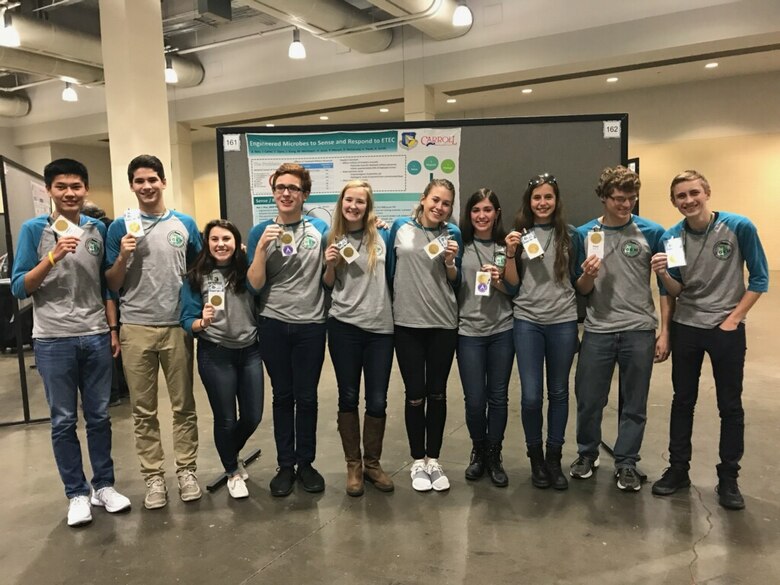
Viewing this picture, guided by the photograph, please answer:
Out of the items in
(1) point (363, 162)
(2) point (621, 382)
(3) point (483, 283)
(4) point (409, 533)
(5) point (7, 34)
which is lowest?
(4) point (409, 533)

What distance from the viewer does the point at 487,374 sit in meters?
2.90

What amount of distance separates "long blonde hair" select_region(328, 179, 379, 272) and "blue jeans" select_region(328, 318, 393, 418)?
1.09 ft

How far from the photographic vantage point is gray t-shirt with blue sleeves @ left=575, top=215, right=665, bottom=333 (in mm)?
2734

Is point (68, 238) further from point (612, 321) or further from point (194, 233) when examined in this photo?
point (612, 321)

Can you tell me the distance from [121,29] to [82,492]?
193 inches

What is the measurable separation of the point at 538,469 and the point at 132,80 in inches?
214

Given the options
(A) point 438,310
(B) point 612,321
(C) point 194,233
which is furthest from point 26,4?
(B) point 612,321

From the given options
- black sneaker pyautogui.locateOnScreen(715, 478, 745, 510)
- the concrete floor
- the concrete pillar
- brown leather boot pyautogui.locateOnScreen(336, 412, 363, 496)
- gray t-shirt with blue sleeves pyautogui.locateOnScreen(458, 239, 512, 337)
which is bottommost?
the concrete floor

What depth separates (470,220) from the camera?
2840mm

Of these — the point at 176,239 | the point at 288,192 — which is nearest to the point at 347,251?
the point at 288,192

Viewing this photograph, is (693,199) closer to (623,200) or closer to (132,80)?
(623,200)

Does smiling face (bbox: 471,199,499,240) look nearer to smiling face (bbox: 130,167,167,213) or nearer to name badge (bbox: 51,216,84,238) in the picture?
smiling face (bbox: 130,167,167,213)

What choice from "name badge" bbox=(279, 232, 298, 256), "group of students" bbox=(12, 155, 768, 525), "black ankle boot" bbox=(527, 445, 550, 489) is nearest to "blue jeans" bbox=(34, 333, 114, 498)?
"group of students" bbox=(12, 155, 768, 525)

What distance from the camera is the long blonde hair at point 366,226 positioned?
8.92 feet
